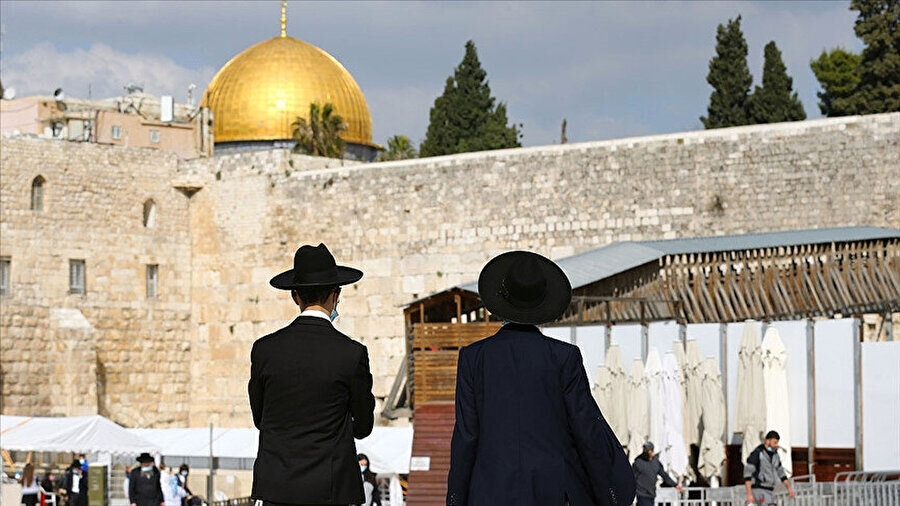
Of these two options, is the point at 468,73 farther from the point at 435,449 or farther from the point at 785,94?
the point at 435,449

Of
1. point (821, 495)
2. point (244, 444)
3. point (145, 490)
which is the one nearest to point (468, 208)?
point (244, 444)

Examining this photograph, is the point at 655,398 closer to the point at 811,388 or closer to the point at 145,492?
the point at 811,388

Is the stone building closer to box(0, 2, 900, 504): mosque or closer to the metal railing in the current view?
box(0, 2, 900, 504): mosque

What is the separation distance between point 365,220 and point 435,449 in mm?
8482

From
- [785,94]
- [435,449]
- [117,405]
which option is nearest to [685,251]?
[435,449]

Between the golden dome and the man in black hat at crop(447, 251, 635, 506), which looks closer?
the man in black hat at crop(447, 251, 635, 506)

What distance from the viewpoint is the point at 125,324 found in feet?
85.4

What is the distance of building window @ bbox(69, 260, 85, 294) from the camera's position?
25438 mm

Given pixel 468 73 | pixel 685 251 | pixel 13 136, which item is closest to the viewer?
pixel 685 251

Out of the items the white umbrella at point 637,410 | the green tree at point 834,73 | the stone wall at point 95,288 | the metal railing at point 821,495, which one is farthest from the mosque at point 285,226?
the green tree at point 834,73

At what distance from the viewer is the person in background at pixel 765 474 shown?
11953 millimetres

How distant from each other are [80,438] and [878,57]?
1749 centimetres

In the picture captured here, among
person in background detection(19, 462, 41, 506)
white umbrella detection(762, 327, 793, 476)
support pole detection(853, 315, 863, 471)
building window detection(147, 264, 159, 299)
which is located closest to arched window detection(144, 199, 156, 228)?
building window detection(147, 264, 159, 299)

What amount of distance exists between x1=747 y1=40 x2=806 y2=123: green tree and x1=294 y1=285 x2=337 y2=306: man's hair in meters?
26.7
